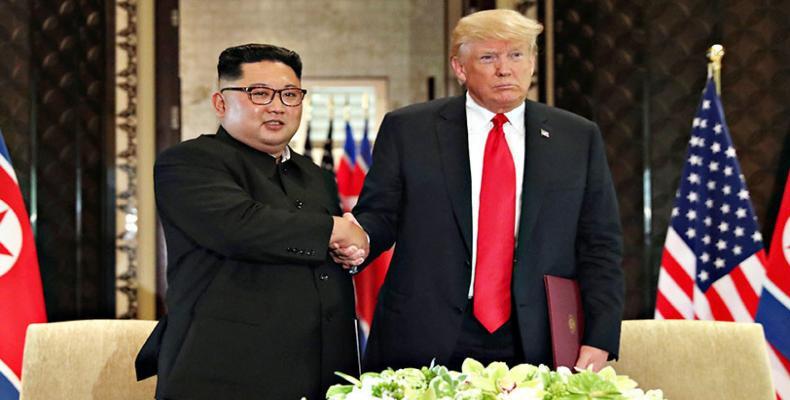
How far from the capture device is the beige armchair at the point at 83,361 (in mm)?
2240

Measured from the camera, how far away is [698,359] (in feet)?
7.59

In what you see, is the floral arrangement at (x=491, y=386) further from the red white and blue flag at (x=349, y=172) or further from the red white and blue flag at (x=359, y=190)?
the red white and blue flag at (x=349, y=172)

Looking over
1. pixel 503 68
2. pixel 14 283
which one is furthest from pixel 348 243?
pixel 14 283

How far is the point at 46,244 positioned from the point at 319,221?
2.69 meters

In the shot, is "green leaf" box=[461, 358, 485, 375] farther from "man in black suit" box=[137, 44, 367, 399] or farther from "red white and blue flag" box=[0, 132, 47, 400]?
"red white and blue flag" box=[0, 132, 47, 400]

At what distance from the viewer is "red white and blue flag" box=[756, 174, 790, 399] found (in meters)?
3.39

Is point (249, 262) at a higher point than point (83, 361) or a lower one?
higher

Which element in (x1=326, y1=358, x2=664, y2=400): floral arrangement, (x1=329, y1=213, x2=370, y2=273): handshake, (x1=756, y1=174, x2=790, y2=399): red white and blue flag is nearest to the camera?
(x1=326, y1=358, x2=664, y2=400): floral arrangement

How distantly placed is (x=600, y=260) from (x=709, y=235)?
5.48 ft

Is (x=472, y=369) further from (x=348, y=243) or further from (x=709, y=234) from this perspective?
(x=709, y=234)

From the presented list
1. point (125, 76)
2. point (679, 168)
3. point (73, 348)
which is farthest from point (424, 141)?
point (125, 76)

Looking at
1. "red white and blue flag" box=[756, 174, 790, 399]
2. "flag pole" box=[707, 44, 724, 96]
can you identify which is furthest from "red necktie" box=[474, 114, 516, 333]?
"flag pole" box=[707, 44, 724, 96]

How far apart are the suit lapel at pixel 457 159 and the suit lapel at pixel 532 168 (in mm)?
126

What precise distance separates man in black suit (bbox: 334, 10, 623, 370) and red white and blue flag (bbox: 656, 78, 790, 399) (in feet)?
5.08
